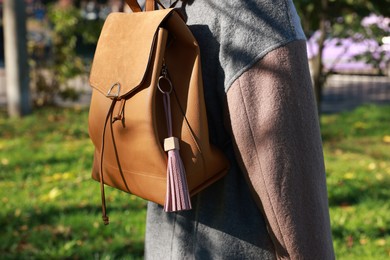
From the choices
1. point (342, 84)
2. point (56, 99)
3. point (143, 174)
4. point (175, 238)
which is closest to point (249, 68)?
point (143, 174)

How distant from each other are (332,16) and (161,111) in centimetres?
482

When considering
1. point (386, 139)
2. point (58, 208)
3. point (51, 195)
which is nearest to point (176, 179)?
point (58, 208)

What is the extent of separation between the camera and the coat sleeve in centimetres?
139

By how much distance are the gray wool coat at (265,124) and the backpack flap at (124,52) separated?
0.34ft

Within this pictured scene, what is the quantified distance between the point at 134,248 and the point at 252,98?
2870 mm

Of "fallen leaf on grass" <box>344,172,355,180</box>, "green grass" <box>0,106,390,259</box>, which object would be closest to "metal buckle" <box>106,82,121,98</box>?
"green grass" <box>0,106,390,259</box>

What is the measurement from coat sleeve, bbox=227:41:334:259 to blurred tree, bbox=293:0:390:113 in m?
3.39

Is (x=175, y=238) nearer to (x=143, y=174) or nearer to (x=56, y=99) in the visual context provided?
(x=143, y=174)

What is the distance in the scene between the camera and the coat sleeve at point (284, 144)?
4.57 ft

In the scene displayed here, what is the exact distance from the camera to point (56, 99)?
1138 cm

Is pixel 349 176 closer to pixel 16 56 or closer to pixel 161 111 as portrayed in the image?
pixel 161 111

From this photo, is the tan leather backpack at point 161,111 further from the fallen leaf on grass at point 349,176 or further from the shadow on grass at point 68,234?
the fallen leaf on grass at point 349,176

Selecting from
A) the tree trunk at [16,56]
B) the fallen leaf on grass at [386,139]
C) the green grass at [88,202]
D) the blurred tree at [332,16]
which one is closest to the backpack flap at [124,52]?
the green grass at [88,202]

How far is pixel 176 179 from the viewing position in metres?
1.43
